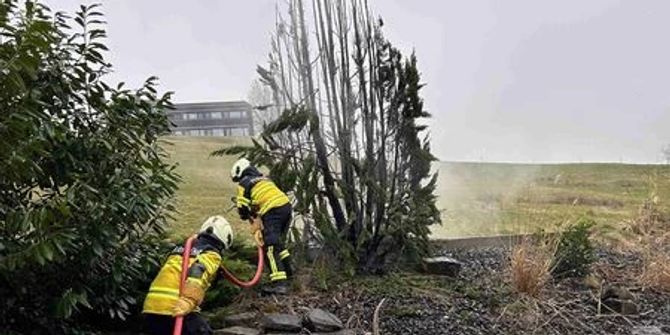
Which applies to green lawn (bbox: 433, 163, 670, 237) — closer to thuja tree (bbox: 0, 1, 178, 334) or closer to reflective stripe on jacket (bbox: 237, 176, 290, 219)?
reflective stripe on jacket (bbox: 237, 176, 290, 219)

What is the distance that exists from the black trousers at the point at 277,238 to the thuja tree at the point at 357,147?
1.28ft

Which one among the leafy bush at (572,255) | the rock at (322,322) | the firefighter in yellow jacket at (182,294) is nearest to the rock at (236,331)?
the firefighter in yellow jacket at (182,294)

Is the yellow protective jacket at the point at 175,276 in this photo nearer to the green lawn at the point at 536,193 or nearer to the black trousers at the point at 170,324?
the black trousers at the point at 170,324

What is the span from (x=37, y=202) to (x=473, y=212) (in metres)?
9.53

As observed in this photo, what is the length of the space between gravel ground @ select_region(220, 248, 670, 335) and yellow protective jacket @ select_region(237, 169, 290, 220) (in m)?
0.77

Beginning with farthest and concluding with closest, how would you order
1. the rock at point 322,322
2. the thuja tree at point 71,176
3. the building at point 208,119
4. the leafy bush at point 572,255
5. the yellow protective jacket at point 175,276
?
the building at point 208,119, the leafy bush at point 572,255, the rock at point 322,322, the yellow protective jacket at point 175,276, the thuja tree at point 71,176

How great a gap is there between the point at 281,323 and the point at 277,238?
39.8 inches

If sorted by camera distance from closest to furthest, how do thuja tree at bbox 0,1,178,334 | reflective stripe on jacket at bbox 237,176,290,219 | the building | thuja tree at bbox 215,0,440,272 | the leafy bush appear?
thuja tree at bbox 0,1,178,334
reflective stripe on jacket at bbox 237,176,290,219
thuja tree at bbox 215,0,440,272
the leafy bush
the building

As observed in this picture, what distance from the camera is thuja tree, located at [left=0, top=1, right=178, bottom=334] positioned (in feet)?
9.91

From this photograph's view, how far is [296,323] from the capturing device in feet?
14.6

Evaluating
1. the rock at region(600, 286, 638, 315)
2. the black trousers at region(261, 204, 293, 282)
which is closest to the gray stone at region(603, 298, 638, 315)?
the rock at region(600, 286, 638, 315)

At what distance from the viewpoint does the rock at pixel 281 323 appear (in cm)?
441

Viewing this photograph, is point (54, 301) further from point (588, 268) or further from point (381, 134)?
point (588, 268)

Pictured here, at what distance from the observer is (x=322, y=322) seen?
446 centimetres
